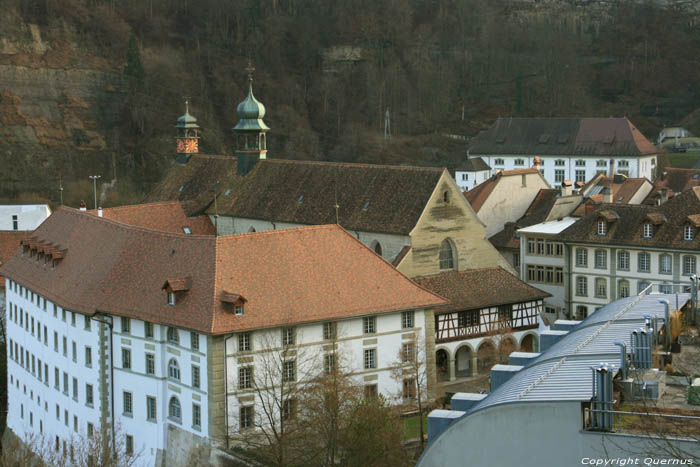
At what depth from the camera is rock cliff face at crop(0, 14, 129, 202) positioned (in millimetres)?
111562

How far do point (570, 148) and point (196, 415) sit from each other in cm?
7836

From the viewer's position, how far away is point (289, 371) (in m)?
47.8

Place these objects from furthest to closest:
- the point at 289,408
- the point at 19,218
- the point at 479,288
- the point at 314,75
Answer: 1. the point at 314,75
2. the point at 19,218
3. the point at 479,288
4. the point at 289,408

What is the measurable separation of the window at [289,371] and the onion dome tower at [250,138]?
84.2 ft

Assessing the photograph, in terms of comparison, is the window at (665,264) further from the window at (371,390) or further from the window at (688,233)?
the window at (371,390)

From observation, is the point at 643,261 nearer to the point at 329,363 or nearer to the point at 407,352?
the point at 407,352

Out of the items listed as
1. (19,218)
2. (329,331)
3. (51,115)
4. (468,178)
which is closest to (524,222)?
(329,331)

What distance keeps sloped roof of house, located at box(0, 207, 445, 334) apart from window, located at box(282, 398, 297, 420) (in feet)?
9.34

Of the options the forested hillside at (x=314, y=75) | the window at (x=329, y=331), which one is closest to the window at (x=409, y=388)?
the window at (x=329, y=331)

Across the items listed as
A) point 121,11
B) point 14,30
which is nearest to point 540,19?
point 121,11

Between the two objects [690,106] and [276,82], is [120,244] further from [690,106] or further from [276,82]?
[690,106]

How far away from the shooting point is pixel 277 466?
143ft

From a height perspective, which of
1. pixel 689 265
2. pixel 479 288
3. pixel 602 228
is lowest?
pixel 479 288

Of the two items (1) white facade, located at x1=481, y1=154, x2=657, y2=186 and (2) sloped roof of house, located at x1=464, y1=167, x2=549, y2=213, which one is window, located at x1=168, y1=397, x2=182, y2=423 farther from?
(1) white facade, located at x1=481, y1=154, x2=657, y2=186
